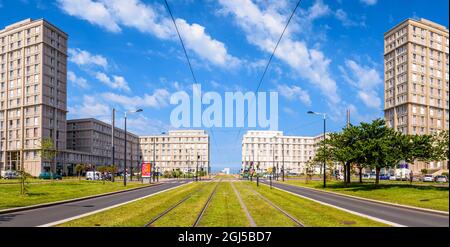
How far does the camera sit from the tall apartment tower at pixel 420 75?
115750mm

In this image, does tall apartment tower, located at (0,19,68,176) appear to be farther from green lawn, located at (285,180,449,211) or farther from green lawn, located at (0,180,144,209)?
green lawn, located at (285,180,449,211)

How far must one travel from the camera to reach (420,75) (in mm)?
117125

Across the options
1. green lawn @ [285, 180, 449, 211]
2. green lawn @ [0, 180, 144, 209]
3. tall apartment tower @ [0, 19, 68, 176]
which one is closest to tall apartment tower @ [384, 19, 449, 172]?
green lawn @ [285, 180, 449, 211]

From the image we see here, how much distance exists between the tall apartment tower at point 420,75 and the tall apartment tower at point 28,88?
9882 cm

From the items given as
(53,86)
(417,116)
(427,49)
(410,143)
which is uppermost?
(427,49)

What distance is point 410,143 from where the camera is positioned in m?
44.4

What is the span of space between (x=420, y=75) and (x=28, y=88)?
4323 inches

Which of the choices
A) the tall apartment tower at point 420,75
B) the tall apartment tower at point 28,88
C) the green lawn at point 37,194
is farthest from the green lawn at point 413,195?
the tall apartment tower at point 28,88

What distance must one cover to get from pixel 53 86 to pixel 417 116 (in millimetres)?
105215

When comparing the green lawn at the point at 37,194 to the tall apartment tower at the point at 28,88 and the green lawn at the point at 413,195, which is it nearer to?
the green lawn at the point at 413,195
